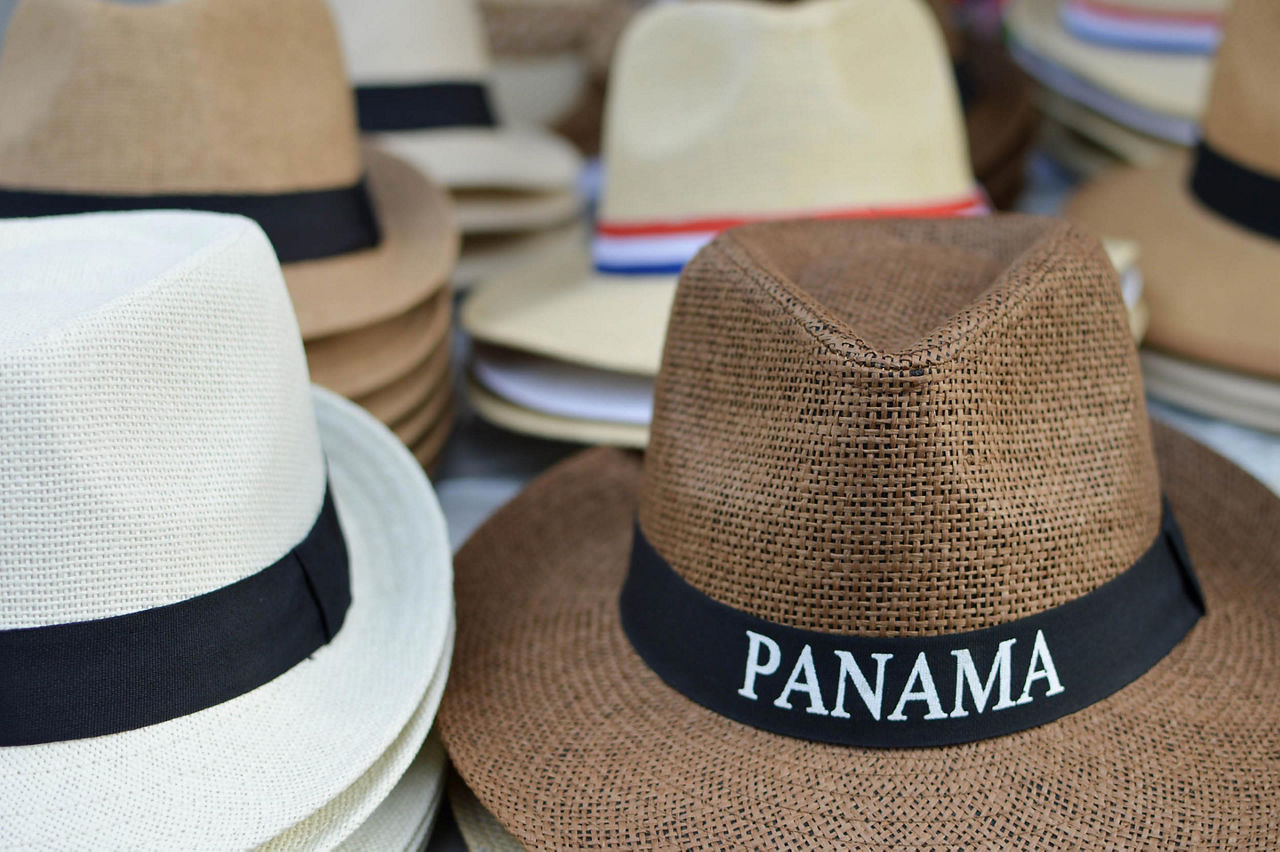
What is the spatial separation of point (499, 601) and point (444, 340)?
18.5 inches

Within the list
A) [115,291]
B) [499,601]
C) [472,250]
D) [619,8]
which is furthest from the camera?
[619,8]

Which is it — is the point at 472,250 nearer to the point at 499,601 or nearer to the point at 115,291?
the point at 499,601

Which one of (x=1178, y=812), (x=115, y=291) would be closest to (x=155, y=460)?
(x=115, y=291)

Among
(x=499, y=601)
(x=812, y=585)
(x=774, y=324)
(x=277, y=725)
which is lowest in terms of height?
(x=499, y=601)

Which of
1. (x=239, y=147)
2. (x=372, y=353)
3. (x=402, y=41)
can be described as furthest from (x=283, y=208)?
(x=402, y=41)

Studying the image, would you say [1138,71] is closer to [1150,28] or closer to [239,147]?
[1150,28]

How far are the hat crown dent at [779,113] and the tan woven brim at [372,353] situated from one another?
1.15 feet

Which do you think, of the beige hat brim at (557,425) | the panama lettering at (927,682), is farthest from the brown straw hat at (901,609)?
the beige hat brim at (557,425)

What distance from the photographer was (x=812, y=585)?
930 mm

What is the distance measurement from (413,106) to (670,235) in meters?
0.66

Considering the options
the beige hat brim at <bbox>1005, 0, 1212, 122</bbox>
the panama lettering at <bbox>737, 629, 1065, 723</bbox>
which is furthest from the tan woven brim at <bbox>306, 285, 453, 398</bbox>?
the beige hat brim at <bbox>1005, 0, 1212, 122</bbox>

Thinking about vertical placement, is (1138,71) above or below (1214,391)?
above

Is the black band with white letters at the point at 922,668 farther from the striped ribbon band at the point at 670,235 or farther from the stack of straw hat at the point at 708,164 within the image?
the striped ribbon band at the point at 670,235

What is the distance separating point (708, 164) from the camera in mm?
1576
